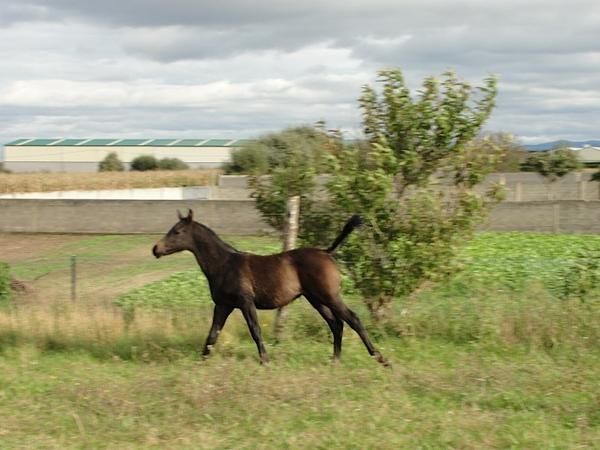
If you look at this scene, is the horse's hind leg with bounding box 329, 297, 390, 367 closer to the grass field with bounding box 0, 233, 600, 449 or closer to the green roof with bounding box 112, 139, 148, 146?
the grass field with bounding box 0, 233, 600, 449

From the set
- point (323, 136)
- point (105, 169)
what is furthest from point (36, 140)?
point (323, 136)

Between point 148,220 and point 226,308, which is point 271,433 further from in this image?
point 148,220

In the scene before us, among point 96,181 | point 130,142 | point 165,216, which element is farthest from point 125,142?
point 165,216

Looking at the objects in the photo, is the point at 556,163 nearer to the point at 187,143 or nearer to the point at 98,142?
the point at 187,143

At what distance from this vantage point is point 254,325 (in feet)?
31.1

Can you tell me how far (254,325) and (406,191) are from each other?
3.21 metres

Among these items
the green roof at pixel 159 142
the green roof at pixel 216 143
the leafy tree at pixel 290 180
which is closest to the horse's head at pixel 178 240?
the leafy tree at pixel 290 180

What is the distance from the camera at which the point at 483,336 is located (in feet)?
34.4

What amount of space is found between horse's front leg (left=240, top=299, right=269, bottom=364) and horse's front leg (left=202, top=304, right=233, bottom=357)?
263 millimetres

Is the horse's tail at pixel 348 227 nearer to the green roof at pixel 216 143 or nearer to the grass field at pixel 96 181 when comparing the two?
the grass field at pixel 96 181

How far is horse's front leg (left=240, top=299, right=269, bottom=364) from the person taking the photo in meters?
9.34

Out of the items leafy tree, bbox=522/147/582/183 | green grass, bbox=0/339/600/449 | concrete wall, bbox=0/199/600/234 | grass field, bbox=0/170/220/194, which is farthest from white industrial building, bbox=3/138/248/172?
green grass, bbox=0/339/600/449

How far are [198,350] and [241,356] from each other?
75 cm

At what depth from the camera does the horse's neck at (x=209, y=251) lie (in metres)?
9.83
